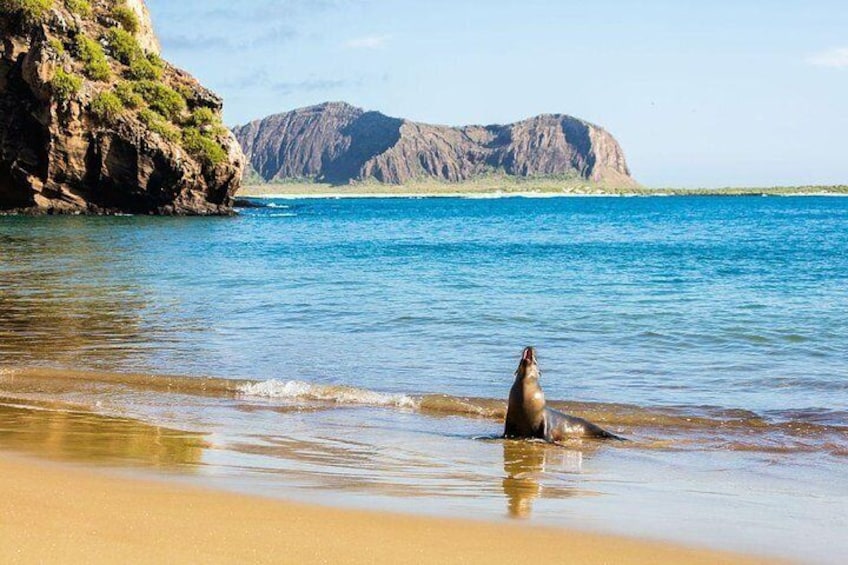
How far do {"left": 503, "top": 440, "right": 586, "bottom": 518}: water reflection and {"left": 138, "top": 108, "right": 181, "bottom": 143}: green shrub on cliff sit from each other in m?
61.3

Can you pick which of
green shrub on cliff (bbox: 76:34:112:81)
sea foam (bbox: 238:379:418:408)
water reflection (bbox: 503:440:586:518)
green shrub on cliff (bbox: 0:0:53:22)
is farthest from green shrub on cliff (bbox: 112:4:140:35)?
water reflection (bbox: 503:440:586:518)

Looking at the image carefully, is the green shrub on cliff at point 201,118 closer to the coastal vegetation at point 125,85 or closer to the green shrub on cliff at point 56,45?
the coastal vegetation at point 125,85

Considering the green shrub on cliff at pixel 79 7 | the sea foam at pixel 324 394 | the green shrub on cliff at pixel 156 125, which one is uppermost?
the green shrub on cliff at pixel 79 7

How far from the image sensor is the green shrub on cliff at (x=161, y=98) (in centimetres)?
7081

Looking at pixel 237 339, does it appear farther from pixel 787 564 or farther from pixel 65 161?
pixel 65 161

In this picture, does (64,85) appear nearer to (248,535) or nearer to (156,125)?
(156,125)

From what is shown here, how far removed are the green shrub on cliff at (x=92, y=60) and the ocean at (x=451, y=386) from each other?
39.5 metres

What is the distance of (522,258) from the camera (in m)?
40.0

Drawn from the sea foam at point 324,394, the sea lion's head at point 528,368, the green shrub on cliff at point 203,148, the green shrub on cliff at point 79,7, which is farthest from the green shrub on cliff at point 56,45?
the sea lion's head at point 528,368

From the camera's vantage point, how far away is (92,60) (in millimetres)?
68688

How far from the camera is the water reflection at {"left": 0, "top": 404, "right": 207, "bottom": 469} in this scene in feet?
26.1

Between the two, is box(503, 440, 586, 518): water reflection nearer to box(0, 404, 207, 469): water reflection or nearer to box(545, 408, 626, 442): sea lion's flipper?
box(545, 408, 626, 442): sea lion's flipper

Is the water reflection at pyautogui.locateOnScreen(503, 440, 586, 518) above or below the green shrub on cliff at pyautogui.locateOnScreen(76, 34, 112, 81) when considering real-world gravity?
below

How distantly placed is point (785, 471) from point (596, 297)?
15.5 meters
